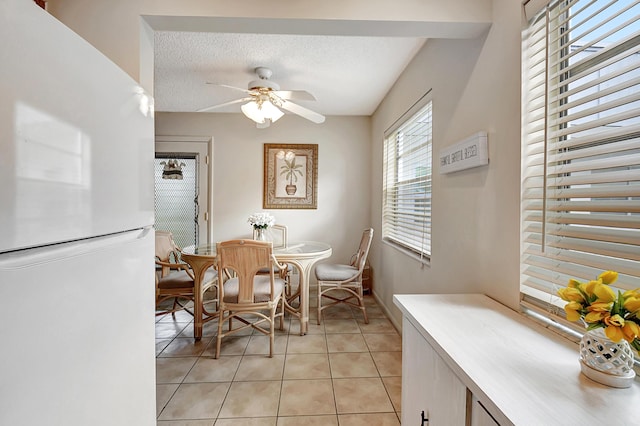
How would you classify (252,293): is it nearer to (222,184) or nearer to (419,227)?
(419,227)

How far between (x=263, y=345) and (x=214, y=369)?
0.47m

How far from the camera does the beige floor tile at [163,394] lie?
1.76 metres

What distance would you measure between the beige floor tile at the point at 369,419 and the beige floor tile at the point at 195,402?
0.77 m

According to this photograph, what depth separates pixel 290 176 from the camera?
13.5 ft

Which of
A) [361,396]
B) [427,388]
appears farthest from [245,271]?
[427,388]

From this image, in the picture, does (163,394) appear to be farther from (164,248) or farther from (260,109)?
(260,109)

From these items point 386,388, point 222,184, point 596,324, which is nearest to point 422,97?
point 596,324

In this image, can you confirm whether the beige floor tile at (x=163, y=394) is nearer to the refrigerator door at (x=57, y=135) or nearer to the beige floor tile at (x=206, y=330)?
the beige floor tile at (x=206, y=330)

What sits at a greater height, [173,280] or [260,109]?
[260,109]

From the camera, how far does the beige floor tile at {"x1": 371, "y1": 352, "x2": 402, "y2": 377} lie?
82.7 inches

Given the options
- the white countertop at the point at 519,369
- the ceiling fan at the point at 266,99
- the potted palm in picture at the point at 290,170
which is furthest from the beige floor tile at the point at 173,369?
the potted palm in picture at the point at 290,170

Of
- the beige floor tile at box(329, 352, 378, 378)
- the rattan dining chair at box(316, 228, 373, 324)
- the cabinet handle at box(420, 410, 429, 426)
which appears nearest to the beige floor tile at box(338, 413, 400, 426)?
the beige floor tile at box(329, 352, 378, 378)

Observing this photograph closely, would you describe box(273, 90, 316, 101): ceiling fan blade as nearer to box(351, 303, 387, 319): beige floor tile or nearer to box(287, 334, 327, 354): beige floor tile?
box(287, 334, 327, 354): beige floor tile

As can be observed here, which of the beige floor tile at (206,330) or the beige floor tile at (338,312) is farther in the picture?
the beige floor tile at (338,312)
